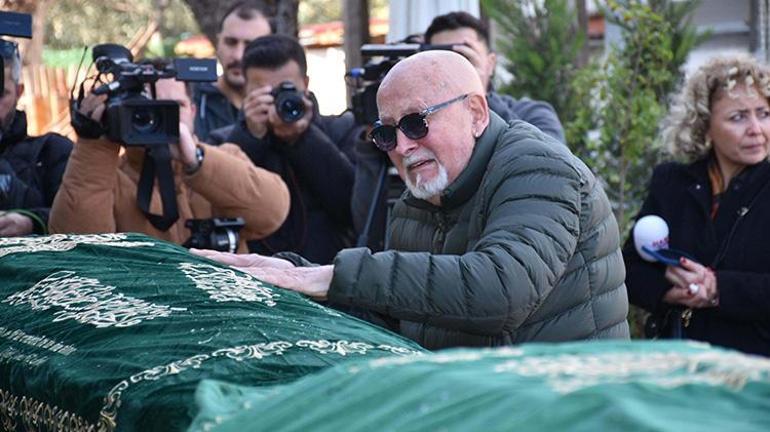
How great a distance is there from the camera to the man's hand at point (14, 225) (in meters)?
4.56

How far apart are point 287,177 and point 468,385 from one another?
392 cm

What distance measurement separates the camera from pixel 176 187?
509 centimetres

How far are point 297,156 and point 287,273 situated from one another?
2195 millimetres

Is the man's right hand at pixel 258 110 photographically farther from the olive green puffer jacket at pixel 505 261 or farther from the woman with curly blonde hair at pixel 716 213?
the olive green puffer jacket at pixel 505 261

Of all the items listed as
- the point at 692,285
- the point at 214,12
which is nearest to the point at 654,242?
the point at 692,285

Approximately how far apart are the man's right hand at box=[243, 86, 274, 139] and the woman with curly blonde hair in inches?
60.6

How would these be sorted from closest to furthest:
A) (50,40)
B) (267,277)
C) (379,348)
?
(379,348) → (267,277) → (50,40)

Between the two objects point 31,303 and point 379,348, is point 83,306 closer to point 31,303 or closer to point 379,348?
point 31,303

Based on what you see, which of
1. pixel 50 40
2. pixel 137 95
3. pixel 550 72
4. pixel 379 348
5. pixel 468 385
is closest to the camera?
pixel 468 385

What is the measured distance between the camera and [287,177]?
5625 millimetres

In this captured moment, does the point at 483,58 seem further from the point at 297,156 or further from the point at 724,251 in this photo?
the point at 724,251

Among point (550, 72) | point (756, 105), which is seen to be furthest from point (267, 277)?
point (550, 72)

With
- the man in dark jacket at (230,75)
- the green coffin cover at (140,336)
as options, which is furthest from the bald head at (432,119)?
the man in dark jacket at (230,75)

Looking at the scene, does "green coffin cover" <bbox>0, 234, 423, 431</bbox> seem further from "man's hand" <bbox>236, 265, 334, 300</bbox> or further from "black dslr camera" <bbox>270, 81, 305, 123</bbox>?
"black dslr camera" <bbox>270, 81, 305, 123</bbox>
